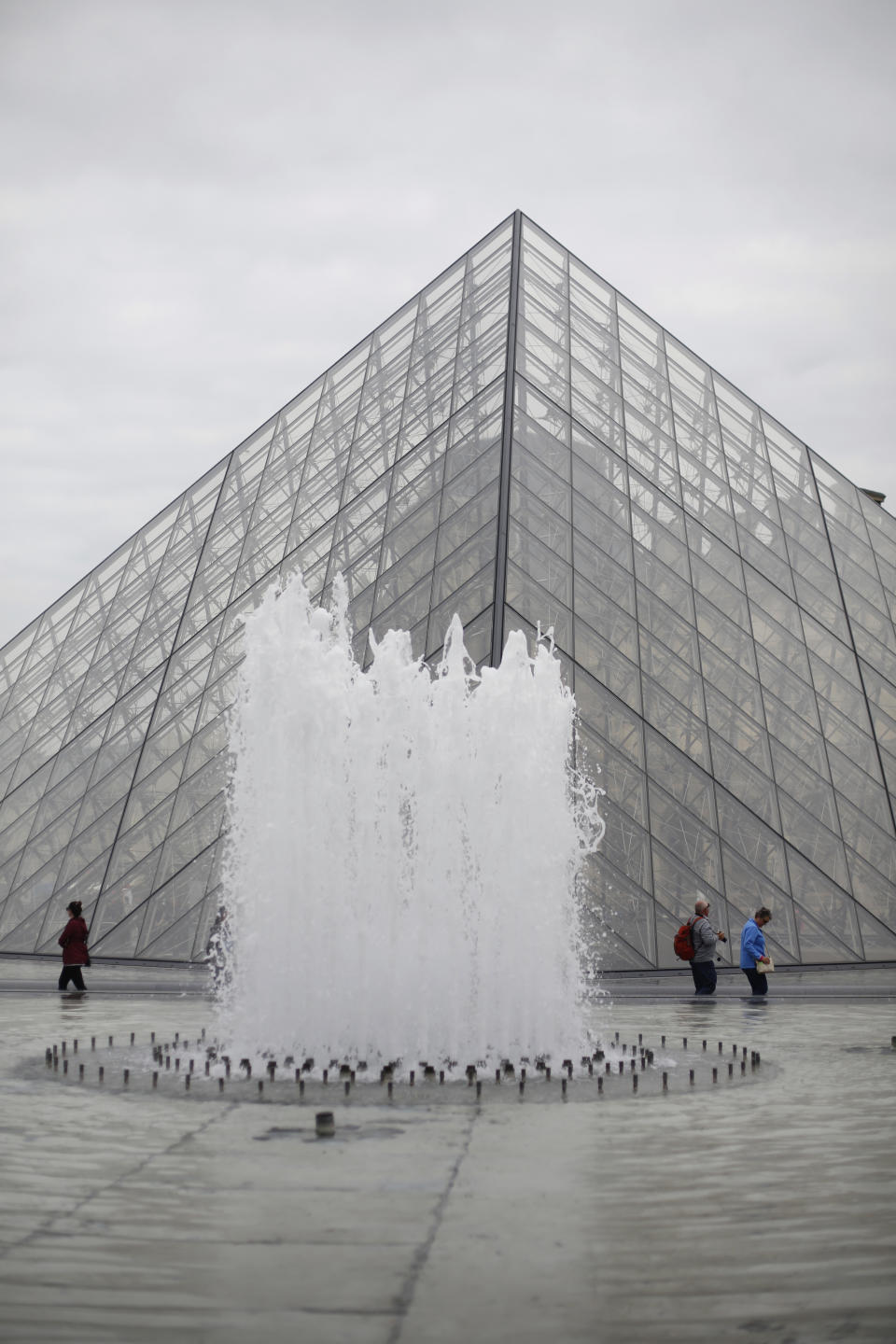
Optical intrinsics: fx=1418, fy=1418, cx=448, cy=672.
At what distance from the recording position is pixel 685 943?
15.3 m

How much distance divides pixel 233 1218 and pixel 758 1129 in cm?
284

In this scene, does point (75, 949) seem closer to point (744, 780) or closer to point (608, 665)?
point (608, 665)

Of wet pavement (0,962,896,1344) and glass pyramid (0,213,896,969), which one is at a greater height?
glass pyramid (0,213,896,969)

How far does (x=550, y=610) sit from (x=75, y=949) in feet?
25.1

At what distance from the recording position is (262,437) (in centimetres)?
2786

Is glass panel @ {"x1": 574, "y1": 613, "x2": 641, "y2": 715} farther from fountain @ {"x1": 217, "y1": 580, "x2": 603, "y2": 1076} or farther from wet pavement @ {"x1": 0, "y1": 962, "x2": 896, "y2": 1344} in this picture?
wet pavement @ {"x1": 0, "y1": 962, "x2": 896, "y2": 1344}

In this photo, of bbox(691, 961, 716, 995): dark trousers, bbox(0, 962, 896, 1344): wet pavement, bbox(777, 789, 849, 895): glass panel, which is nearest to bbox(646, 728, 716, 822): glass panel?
bbox(777, 789, 849, 895): glass panel

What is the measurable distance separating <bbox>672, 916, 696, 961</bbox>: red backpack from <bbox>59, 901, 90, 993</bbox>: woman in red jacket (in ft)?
20.8

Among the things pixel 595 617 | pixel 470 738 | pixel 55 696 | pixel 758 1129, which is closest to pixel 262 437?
pixel 55 696

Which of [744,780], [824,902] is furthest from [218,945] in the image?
[824,902]

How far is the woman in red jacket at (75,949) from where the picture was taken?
15.0 metres

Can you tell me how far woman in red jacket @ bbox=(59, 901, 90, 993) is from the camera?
49.2 feet

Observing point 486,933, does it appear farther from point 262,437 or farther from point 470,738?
point 262,437

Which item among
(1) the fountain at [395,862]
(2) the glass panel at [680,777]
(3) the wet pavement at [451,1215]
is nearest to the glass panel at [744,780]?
(2) the glass panel at [680,777]
